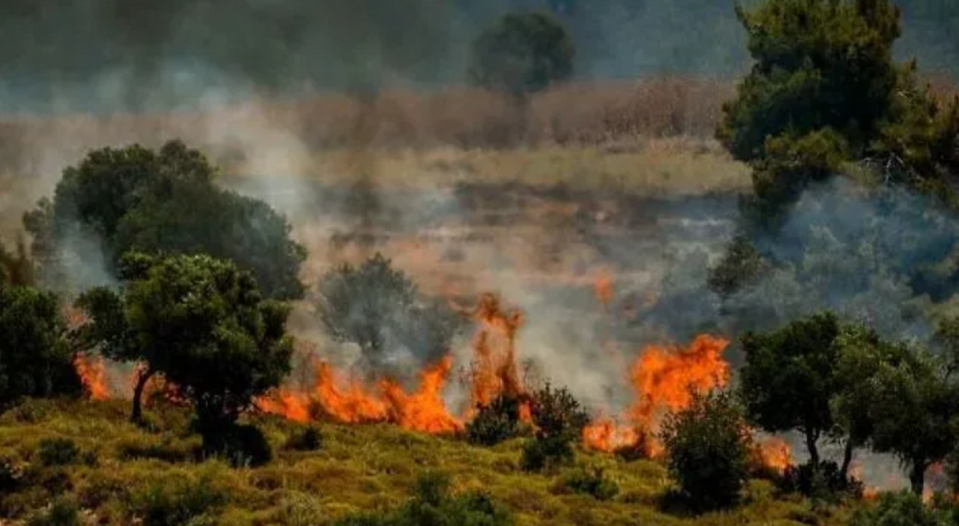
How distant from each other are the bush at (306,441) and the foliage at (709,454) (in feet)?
62.3

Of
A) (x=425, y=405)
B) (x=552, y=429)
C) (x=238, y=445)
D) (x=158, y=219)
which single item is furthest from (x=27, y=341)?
(x=552, y=429)

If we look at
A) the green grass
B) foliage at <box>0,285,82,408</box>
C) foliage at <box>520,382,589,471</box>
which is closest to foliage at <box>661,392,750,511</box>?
the green grass

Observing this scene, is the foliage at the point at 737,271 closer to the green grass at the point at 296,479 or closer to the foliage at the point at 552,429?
the foliage at the point at 552,429

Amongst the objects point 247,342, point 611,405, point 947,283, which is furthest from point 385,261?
point 947,283

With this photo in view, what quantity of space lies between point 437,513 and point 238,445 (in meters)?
23.2

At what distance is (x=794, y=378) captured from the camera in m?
63.6

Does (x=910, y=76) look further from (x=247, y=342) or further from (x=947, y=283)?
(x=247, y=342)

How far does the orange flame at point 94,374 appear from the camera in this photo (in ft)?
267

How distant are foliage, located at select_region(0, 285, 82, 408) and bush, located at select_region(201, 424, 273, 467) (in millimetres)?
10433

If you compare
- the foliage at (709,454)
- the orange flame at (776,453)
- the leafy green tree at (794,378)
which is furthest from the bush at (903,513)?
the orange flame at (776,453)

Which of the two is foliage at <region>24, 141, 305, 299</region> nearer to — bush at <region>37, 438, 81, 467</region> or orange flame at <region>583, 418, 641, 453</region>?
orange flame at <region>583, 418, 641, 453</region>

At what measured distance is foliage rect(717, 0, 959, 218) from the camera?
95062 millimetres

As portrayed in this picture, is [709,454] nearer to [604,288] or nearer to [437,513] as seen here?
[437,513]

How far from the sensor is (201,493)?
178ft
